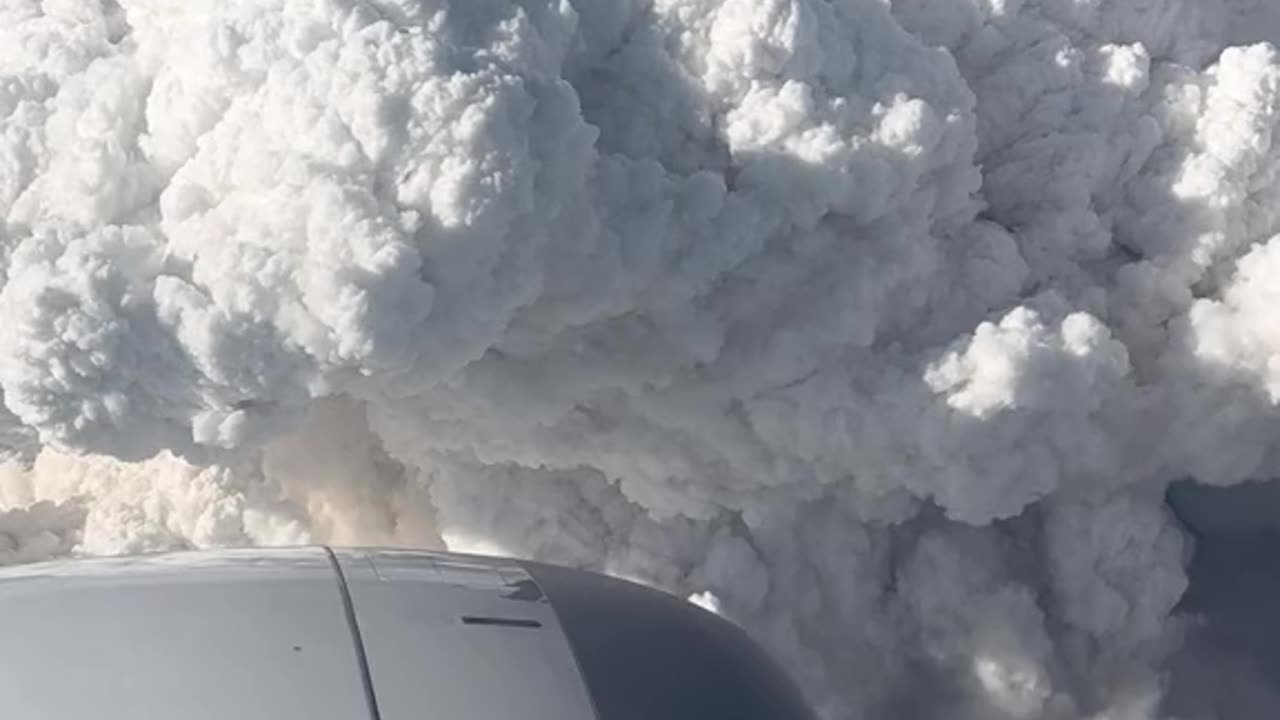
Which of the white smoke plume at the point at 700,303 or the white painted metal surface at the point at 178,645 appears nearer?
the white painted metal surface at the point at 178,645

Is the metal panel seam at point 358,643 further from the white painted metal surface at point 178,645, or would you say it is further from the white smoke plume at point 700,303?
the white smoke plume at point 700,303

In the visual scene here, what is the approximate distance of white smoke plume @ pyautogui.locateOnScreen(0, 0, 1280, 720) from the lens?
597 centimetres

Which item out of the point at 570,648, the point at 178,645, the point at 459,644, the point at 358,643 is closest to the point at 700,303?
the point at 570,648

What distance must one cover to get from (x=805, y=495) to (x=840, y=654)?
2.53 feet

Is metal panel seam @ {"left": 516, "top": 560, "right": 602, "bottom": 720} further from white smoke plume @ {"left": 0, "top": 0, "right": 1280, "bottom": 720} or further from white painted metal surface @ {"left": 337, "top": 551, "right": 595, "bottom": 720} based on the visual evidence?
white smoke plume @ {"left": 0, "top": 0, "right": 1280, "bottom": 720}

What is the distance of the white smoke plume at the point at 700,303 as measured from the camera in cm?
597

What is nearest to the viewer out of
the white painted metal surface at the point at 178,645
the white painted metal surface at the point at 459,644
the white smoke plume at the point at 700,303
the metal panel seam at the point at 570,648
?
the white painted metal surface at the point at 178,645

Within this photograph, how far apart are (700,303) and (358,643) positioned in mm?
2894

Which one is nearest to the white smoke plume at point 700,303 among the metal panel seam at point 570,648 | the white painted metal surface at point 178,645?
the metal panel seam at point 570,648

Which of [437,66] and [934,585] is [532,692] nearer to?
[437,66]

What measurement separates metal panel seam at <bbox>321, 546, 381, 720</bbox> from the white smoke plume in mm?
1262

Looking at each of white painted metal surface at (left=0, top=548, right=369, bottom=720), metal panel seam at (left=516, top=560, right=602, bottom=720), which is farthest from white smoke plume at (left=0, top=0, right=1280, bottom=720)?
white painted metal surface at (left=0, top=548, right=369, bottom=720)

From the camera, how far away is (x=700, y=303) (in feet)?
23.2

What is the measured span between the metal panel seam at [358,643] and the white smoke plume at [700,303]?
126 centimetres
